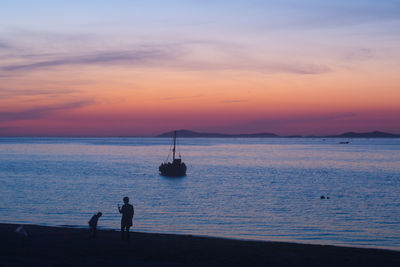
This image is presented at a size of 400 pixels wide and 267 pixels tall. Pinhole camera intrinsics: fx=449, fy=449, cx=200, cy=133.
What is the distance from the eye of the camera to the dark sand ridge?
47.6 ft

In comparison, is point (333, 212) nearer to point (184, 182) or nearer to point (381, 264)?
point (381, 264)

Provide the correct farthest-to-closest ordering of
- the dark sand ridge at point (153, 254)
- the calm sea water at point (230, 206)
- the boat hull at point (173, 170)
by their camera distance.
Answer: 1. the boat hull at point (173, 170)
2. the calm sea water at point (230, 206)
3. the dark sand ridge at point (153, 254)

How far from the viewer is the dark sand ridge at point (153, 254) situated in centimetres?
1452

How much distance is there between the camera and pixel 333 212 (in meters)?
36.5

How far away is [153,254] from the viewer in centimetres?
1591

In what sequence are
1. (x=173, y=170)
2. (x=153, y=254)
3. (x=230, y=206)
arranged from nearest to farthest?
1. (x=153, y=254)
2. (x=230, y=206)
3. (x=173, y=170)

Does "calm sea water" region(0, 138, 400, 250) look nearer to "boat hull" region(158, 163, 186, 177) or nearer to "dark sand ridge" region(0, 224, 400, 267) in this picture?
"boat hull" region(158, 163, 186, 177)

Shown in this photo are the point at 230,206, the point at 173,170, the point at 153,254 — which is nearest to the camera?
the point at 153,254

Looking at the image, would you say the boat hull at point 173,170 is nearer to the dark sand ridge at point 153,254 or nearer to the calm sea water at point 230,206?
the calm sea water at point 230,206

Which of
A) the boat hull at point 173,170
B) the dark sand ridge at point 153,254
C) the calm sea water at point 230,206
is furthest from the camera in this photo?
the boat hull at point 173,170

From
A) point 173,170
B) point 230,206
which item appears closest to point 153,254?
point 230,206

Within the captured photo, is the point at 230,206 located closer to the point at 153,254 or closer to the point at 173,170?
the point at 153,254

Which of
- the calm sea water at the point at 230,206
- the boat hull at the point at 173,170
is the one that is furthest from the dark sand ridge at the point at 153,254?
the boat hull at the point at 173,170

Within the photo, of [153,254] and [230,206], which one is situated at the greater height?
[153,254]
